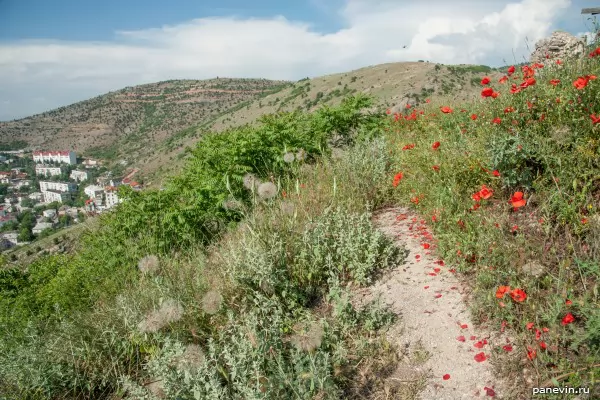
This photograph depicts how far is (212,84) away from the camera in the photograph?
143 metres

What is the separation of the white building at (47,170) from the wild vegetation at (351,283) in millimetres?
95474

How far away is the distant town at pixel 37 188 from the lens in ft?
129

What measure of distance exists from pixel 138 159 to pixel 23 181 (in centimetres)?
2398

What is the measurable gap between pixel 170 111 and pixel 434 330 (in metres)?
130

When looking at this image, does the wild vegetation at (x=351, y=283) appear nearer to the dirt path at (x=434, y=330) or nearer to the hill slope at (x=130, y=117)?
the dirt path at (x=434, y=330)

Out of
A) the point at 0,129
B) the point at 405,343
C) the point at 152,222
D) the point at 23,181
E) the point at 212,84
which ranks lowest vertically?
the point at 23,181

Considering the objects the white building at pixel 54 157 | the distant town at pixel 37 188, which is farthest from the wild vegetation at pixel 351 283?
the white building at pixel 54 157

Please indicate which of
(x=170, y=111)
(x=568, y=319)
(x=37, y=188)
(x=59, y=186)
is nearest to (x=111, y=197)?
(x=568, y=319)

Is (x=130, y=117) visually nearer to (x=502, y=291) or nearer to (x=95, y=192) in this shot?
(x=95, y=192)

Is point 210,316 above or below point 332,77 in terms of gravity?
below

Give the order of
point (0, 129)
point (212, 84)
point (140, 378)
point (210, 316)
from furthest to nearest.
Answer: point (212, 84) → point (0, 129) → point (210, 316) → point (140, 378)

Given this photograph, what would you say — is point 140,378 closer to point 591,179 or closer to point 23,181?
point 591,179

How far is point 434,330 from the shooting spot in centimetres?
257

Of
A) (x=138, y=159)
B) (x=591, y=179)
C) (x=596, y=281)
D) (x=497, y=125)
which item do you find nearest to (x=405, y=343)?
(x=596, y=281)
